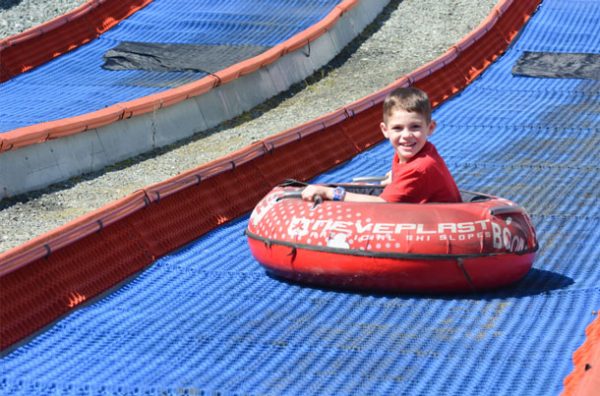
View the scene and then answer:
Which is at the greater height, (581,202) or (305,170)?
(305,170)

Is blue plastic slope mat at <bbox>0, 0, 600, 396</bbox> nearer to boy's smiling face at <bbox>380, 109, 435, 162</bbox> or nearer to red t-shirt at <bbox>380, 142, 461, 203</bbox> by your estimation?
red t-shirt at <bbox>380, 142, 461, 203</bbox>

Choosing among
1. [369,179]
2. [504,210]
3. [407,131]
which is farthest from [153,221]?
[504,210]

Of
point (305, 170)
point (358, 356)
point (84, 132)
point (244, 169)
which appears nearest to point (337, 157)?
point (305, 170)

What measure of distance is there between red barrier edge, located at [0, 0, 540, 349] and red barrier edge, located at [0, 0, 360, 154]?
1.82 meters

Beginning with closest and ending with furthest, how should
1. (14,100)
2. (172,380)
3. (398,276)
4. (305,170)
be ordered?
(172,380)
(398,276)
(305,170)
(14,100)

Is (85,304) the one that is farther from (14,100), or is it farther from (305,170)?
(14,100)

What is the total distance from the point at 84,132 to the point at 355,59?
17.6ft

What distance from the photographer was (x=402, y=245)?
603 cm

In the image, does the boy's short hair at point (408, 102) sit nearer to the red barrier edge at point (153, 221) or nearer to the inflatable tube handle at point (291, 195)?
the inflatable tube handle at point (291, 195)

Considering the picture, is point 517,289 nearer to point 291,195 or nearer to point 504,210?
point 504,210

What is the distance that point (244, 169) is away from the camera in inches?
329

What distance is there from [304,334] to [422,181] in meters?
1.18

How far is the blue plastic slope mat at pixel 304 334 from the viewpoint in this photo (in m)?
5.02

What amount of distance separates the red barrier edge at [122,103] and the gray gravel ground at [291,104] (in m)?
0.44
